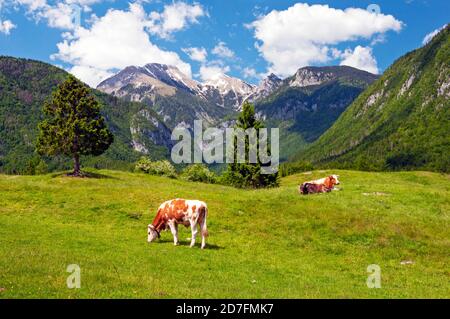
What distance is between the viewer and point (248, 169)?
83000 mm

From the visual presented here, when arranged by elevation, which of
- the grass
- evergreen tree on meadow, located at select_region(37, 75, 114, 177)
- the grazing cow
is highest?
evergreen tree on meadow, located at select_region(37, 75, 114, 177)

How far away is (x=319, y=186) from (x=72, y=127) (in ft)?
145

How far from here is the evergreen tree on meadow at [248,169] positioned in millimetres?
82562

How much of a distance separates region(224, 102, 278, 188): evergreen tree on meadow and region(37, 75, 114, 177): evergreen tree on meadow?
25.0m

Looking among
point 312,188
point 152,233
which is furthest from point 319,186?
point 152,233

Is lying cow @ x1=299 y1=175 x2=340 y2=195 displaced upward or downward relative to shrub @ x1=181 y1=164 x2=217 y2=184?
upward

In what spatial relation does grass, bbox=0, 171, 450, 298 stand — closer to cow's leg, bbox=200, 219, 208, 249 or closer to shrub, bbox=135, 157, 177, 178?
cow's leg, bbox=200, 219, 208, 249

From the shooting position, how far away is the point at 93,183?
6781 centimetres

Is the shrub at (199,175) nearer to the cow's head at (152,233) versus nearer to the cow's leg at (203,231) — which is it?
the cow's head at (152,233)

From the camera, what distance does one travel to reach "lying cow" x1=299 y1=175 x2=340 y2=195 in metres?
52.4

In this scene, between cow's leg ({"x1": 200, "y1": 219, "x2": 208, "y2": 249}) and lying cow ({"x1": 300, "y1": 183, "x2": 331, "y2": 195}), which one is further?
lying cow ({"x1": 300, "y1": 183, "x2": 331, "y2": 195})

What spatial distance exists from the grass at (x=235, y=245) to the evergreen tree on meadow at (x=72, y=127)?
22.6m

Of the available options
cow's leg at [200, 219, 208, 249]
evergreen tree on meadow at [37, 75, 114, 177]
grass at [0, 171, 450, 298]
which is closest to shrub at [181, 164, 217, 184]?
evergreen tree on meadow at [37, 75, 114, 177]
